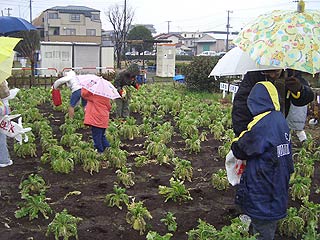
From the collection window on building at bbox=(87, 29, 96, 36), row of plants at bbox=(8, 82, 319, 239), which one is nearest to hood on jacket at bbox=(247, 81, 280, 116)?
row of plants at bbox=(8, 82, 319, 239)

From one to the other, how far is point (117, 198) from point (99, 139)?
1.95 meters

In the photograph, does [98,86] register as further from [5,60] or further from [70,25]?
[70,25]

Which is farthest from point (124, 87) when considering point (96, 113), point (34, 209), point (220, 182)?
point (34, 209)

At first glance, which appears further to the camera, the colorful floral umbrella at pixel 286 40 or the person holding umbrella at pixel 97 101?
the person holding umbrella at pixel 97 101

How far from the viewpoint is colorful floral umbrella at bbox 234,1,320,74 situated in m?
3.60

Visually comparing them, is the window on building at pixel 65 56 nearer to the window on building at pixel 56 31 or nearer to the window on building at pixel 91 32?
the window on building at pixel 56 31

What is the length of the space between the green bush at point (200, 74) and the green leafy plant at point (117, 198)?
1160 centimetres

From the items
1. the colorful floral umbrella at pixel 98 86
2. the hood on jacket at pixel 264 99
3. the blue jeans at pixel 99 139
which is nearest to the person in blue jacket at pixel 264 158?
the hood on jacket at pixel 264 99

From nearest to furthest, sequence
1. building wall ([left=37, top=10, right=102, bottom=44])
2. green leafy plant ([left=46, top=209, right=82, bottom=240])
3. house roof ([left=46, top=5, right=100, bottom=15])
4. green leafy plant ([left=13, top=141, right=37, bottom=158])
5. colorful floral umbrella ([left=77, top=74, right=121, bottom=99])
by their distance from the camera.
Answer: green leafy plant ([left=46, top=209, right=82, bottom=240]) < colorful floral umbrella ([left=77, top=74, right=121, bottom=99]) < green leafy plant ([left=13, top=141, right=37, bottom=158]) < building wall ([left=37, top=10, right=102, bottom=44]) < house roof ([left=46, top=5, right=100, bottom=15])

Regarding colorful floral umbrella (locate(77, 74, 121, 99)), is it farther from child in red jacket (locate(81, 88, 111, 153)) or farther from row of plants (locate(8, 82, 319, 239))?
row of plants (locate(8, 82, 319, 239))

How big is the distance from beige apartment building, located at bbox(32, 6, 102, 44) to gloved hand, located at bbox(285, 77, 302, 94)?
151ft

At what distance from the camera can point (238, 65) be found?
15.8ft

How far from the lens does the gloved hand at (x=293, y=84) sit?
3.95 metres

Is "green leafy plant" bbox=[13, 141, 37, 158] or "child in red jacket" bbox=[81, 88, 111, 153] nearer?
"child in red jacket" bbox=[81, 88, 111, 153]
